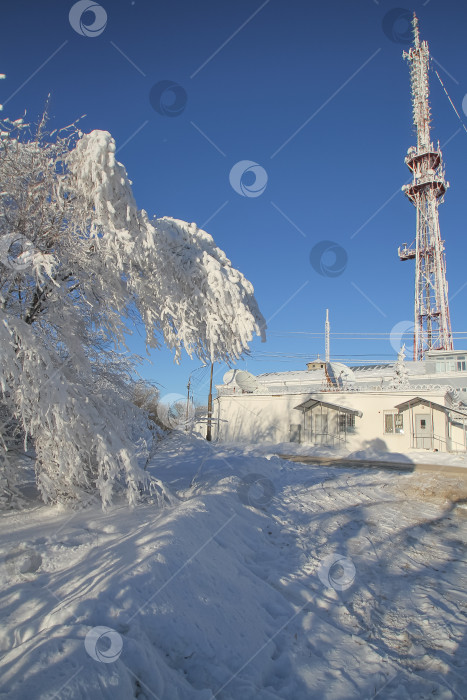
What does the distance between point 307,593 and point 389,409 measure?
914 inches

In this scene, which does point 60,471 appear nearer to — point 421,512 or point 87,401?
point 87,401

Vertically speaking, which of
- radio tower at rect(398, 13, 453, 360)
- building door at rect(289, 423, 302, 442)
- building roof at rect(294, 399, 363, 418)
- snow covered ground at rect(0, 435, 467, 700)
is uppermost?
radio tower at rect(398, 13, 453, 360)

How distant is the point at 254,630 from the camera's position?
13.5ft

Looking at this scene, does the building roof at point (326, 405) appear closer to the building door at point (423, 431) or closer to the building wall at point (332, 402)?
the building wall at point (332, 402)

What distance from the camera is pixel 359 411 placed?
1079 inches

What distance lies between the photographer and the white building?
25.5 meters

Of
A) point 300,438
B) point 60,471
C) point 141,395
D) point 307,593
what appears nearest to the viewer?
point 307,593

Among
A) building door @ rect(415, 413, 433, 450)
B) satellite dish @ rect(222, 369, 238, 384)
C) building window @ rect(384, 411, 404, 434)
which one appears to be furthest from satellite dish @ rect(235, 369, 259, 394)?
building door @ rect(415, 413, 433, 450)

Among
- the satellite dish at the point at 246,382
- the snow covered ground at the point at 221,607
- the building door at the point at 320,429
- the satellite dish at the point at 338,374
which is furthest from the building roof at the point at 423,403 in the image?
the snow covered ground at the point at 221,607

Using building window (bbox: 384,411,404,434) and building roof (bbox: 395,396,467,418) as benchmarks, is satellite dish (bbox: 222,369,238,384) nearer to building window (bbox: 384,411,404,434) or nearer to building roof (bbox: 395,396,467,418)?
building window (bbox: 384,411,404,434)

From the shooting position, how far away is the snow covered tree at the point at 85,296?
5699 mm

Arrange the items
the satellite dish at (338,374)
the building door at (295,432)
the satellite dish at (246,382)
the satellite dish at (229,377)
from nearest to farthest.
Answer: the building door at (295,432) < the satellite dish at (338,374) < the satellite dish at (246,382) < the satellite dish at (229,377)

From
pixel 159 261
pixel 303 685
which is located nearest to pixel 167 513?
pixel 303 685

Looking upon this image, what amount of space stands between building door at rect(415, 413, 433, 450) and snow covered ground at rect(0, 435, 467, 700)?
1885 centimetres
